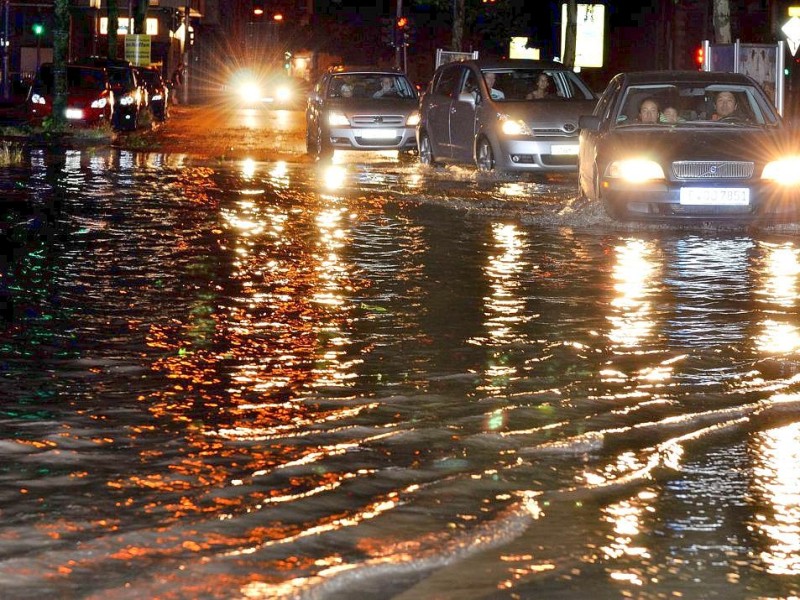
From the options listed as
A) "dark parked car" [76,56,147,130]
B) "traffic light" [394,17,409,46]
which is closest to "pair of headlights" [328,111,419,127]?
"dark parked car" [76,56,147,130]

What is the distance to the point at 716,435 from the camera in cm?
668

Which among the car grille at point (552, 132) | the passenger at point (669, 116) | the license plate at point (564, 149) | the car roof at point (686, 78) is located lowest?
the license plate at point (564, 149)

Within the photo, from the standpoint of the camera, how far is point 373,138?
2655cm

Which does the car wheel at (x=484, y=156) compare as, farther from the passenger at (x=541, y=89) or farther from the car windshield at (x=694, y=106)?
the car windshield at (x=694, y=106)

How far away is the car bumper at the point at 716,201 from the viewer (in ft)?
49.2

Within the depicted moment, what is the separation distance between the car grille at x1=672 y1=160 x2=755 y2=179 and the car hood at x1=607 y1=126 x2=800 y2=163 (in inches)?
1.9

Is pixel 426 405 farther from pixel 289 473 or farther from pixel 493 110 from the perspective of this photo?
pixel 493 110

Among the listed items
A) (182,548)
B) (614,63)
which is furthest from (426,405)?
(614,63)

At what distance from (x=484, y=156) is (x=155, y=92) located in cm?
2401

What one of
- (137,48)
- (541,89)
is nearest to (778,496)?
(541,89)

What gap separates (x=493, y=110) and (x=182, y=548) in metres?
17.4

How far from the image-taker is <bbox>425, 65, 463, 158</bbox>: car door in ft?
78.4

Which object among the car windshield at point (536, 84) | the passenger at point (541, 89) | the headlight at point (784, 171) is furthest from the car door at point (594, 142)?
the car windshield at point (536, 84)

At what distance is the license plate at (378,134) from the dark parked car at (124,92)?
41.4 feet
